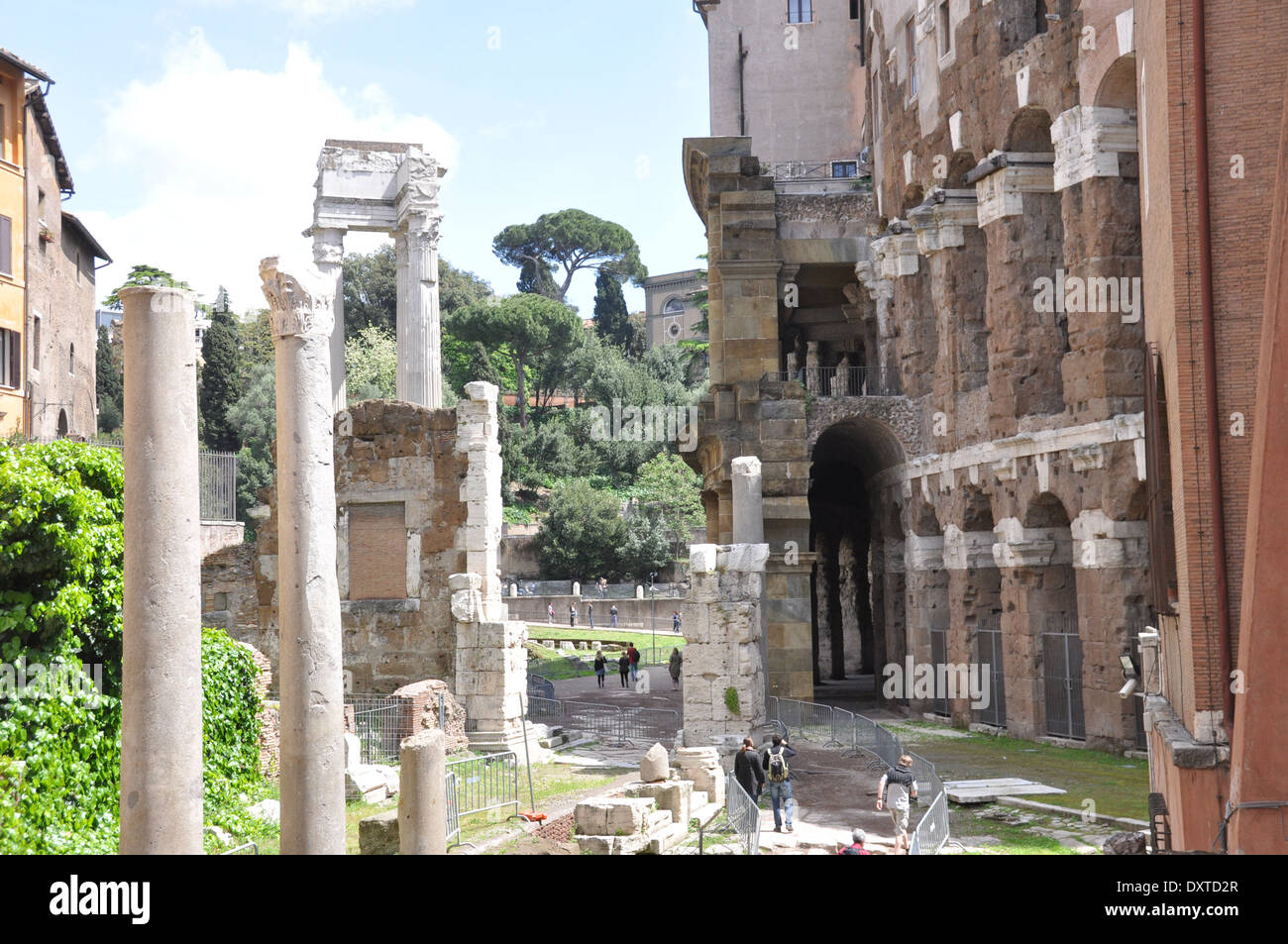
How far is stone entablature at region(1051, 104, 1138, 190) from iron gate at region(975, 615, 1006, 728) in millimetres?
8769

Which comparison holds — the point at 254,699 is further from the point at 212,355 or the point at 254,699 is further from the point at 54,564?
the point at 212,355

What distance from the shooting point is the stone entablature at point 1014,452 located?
20.0 m

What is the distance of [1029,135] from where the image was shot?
2328 centimetres

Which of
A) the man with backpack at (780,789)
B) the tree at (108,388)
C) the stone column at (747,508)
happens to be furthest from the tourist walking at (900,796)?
the tree at (108,388)

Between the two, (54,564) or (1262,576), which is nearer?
(1262,576)

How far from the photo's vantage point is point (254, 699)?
14969mm

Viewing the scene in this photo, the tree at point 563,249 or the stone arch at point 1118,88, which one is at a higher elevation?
the tree at point 563,249

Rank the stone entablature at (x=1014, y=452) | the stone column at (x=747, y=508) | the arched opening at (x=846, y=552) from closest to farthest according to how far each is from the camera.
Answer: the stone entablature at (x=1014, y=452)
the stone column at (x=747, y=508)
the arched opening at (x=846, y=552)

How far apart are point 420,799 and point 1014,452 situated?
15.1m

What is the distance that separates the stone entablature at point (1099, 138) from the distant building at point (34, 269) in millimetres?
20949

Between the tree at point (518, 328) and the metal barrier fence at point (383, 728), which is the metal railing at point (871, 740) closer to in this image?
the metal barrier fence at point (383, 728)

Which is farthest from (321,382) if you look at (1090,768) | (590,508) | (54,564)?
(590,508)

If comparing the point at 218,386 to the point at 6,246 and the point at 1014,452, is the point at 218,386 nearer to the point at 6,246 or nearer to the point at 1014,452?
the point at 6,246

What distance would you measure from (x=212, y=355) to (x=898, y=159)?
35.5 m
